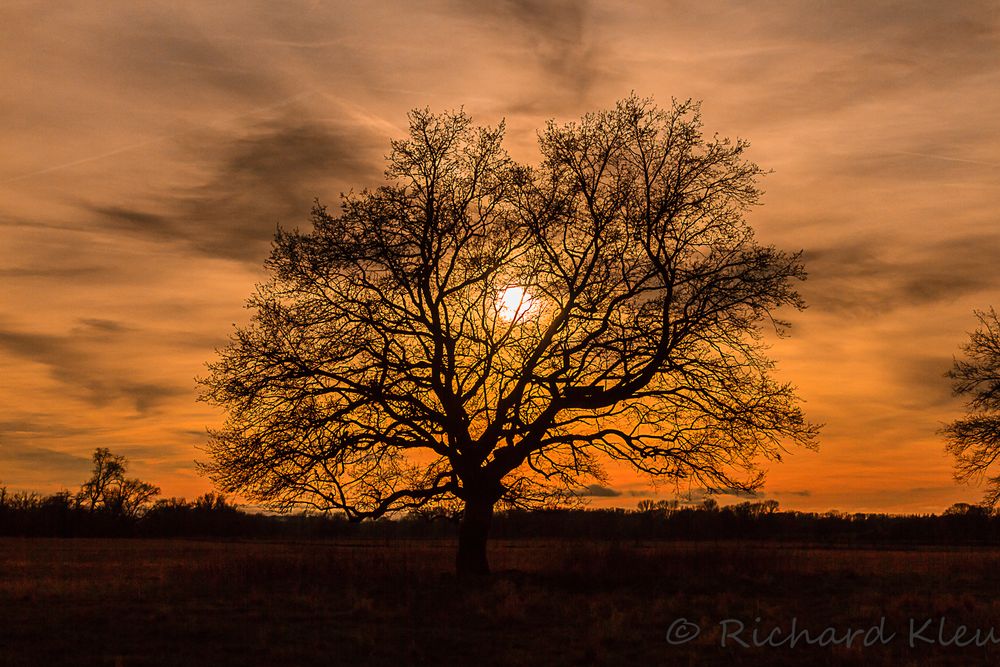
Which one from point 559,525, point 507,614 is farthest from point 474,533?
point 559,525

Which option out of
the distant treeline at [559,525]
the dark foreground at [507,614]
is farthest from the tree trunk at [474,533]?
the distant treeline at [559,525]

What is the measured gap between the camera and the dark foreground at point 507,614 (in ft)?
50.9

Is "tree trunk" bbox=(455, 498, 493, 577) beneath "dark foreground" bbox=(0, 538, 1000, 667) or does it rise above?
above

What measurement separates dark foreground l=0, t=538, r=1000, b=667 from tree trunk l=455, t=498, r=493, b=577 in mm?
607

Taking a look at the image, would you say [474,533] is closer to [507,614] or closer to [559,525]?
[507,614]

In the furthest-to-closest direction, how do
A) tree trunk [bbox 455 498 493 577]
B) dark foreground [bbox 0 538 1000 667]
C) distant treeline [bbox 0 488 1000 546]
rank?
distant treeline [bbox 0 488 1000 546] < tree trunk [bbox 455 498 493 577] < dark foreground [bbox 0 538 1000 667]

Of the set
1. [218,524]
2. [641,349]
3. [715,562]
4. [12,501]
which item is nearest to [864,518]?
[218,524]

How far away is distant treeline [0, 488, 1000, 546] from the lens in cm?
8094

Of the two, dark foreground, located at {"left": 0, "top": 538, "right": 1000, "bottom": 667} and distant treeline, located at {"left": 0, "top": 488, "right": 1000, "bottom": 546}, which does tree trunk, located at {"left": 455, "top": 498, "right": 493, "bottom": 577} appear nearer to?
dark foreground, located at {"left": 0, "top": 538, "right": 1000, "bottom": 667}

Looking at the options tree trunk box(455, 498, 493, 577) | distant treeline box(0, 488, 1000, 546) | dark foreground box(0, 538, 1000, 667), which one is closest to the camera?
dark foreground box(0, 538, 1000, 667)

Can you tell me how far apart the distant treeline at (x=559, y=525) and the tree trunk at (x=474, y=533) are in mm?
53667

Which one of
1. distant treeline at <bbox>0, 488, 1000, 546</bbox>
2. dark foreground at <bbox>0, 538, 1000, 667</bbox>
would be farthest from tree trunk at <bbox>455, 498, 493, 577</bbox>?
distant treeline at <bbox>0, 488, 1000, 546</bbox>

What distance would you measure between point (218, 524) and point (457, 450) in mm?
68096

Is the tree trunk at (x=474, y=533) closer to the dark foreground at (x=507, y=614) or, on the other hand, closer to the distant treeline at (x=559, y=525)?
the dark foreground at (x=507, y=614)
